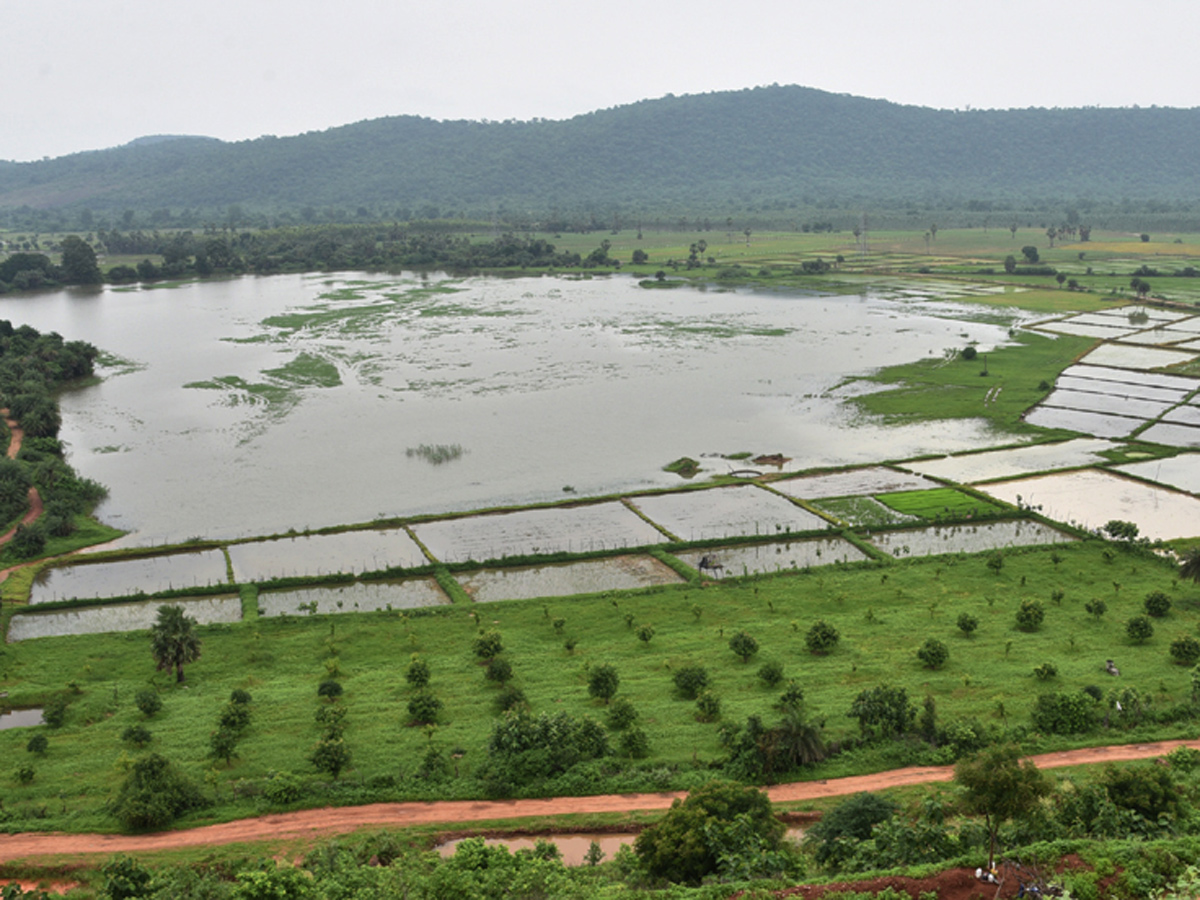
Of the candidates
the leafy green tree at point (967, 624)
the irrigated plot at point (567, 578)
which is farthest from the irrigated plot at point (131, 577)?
the leafy green tree at point (967, 624)

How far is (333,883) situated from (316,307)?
106 m

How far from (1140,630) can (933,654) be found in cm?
801

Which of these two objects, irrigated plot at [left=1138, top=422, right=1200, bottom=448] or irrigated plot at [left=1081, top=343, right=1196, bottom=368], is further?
irrigated plot at [left=1081, top=343, right=1196, bottom=368]

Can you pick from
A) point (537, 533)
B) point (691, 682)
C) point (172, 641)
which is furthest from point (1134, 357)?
point (172, 641)

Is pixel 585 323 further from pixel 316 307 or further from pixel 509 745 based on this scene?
pixel 509 745

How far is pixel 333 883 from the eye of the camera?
19.9m

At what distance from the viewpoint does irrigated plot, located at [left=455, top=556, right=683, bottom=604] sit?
39312 mm

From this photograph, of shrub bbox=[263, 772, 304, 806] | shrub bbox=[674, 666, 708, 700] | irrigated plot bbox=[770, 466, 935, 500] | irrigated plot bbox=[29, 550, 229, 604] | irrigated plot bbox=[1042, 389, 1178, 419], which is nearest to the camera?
shrub bbox=[263, 772, 304, 806]

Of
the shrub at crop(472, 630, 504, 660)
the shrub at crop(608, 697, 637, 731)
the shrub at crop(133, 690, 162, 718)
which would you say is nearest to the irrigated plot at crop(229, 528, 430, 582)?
the shrub at crop(472, 630, 504, 660)

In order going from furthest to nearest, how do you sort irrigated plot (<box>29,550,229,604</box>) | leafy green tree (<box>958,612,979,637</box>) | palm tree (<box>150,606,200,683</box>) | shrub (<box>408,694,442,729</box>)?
1. irrigated plot (<box>29,550,229,604</box>)
2. leafy green tree (<box>958,612,979,637</box>)
3. palm tree (<box>150,606,200,683</box>)
4. shrub (<box>408,694,442,729</box>)

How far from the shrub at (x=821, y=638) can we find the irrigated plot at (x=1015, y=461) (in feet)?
73.7

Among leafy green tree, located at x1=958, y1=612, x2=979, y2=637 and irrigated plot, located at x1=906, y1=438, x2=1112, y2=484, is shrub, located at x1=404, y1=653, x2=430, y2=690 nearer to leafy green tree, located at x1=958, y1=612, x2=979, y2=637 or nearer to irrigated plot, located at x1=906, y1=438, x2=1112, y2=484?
leafy green tree, located at x1=958, y1=612, x2=979, y2=637

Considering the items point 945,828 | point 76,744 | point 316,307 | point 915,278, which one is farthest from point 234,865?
point 915,278

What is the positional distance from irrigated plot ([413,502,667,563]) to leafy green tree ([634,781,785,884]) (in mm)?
21590
